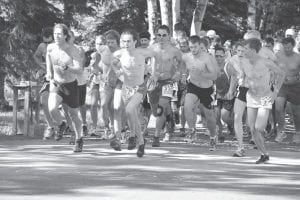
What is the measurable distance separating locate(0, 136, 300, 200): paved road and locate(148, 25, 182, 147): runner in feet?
2.22

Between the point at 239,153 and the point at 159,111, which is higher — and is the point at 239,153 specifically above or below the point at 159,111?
below

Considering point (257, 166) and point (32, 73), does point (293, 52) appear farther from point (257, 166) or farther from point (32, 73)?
point (32, 73)

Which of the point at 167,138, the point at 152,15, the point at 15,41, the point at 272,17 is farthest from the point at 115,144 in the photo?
the point at 272,17

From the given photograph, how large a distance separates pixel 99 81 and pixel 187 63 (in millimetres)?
2799

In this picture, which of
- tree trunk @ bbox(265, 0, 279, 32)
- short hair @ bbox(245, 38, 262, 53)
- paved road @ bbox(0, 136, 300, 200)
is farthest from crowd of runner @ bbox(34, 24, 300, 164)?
tree trunk @ bbox(265, 0, 279, 32)

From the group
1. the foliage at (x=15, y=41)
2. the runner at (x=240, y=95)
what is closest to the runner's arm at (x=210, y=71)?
the runner at (x=240, y=95)

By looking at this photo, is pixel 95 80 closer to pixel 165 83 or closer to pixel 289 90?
pixel 165 83

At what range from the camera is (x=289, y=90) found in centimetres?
1641

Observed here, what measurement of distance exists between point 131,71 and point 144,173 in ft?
9.08

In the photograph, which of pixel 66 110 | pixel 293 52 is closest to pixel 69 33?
pixel 66 110

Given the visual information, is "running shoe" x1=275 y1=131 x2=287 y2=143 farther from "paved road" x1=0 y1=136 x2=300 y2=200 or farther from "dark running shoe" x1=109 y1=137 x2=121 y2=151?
"dark running shoe" x1=109 y1=137 x2=121 y2=151

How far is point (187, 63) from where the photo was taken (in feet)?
47.3

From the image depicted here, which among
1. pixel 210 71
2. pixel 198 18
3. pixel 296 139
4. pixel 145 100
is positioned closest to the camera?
pixel 210 71

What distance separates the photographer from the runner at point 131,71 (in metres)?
13.0
